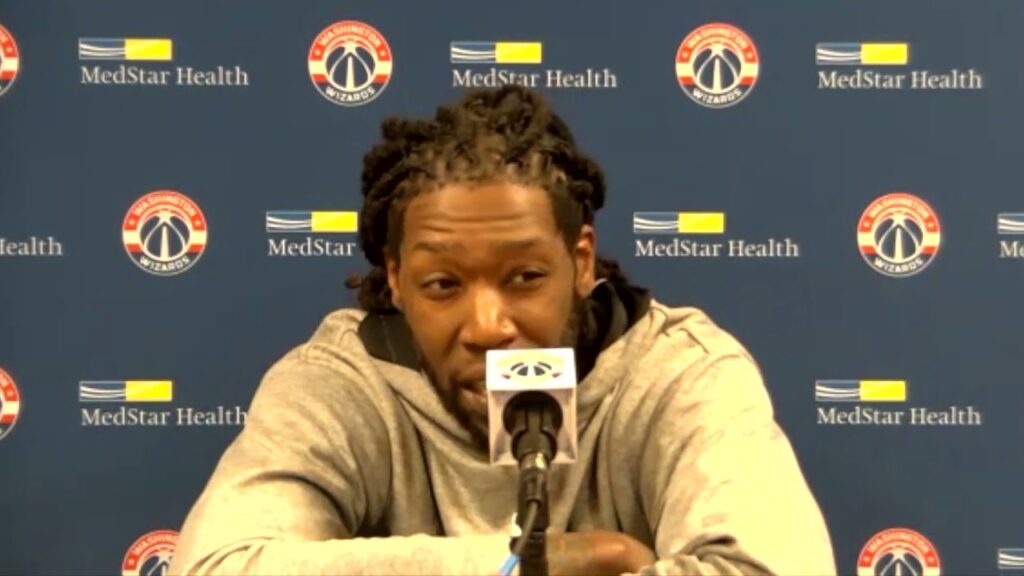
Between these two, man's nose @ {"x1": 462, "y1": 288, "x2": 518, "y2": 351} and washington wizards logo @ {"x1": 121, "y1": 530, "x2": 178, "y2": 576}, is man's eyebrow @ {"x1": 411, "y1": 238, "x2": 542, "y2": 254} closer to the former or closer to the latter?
man's nose @ {"x1": 462, "y1": 288, "x2": 518, "y2": 351}

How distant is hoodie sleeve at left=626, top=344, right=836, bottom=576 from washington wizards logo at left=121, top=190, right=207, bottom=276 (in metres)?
0.90

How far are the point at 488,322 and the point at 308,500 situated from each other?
282 mm

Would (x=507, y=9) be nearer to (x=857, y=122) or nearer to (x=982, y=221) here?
(x=857, y=122)

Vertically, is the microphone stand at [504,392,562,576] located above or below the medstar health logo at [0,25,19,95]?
below

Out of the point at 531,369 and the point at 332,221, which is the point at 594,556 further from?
the point at 332,221

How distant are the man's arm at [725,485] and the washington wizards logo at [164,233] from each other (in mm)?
907

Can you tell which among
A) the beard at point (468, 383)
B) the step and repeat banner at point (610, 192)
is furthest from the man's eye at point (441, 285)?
the step and repeat banner at point (610, 192)

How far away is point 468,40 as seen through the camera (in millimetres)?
1907

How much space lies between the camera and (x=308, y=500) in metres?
A: 1.29

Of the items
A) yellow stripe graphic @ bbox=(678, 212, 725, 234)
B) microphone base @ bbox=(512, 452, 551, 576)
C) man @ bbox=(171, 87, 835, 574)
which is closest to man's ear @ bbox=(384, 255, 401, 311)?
man @ bbox=(171, 87, 835, 574)

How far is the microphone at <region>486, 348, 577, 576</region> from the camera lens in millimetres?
883

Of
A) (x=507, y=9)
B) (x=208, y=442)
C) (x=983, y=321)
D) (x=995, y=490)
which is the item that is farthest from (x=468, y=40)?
(x=995, y=490)

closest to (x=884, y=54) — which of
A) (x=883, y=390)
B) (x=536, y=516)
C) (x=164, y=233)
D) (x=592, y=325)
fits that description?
(x=883, y=390)

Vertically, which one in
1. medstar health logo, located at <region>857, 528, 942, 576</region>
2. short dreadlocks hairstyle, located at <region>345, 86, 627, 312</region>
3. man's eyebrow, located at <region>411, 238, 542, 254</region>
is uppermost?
short dreadlocks hairstyle, located at <region>345, 86, 627, 312</region>
